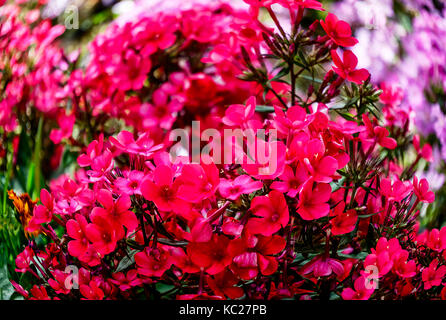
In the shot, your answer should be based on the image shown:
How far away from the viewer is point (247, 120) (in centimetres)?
61

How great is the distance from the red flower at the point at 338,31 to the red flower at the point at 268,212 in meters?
0.26

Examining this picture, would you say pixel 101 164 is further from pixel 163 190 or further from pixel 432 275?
pixel 432 275

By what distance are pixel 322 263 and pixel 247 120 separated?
0.21 m

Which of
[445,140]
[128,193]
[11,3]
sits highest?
[11,3]

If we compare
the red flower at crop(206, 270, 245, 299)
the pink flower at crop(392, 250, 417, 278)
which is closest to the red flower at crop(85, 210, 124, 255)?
the red flower at crop(206, 270, 245, 299)

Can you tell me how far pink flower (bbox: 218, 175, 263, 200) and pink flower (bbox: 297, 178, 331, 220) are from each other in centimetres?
5

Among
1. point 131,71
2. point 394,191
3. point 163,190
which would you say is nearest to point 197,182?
point 163,190

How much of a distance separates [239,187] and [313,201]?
9 centimetres

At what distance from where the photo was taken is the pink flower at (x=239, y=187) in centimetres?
54

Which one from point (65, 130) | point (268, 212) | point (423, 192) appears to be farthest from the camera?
point (65, 130)

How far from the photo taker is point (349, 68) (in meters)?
0.65

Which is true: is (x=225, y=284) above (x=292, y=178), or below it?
below
